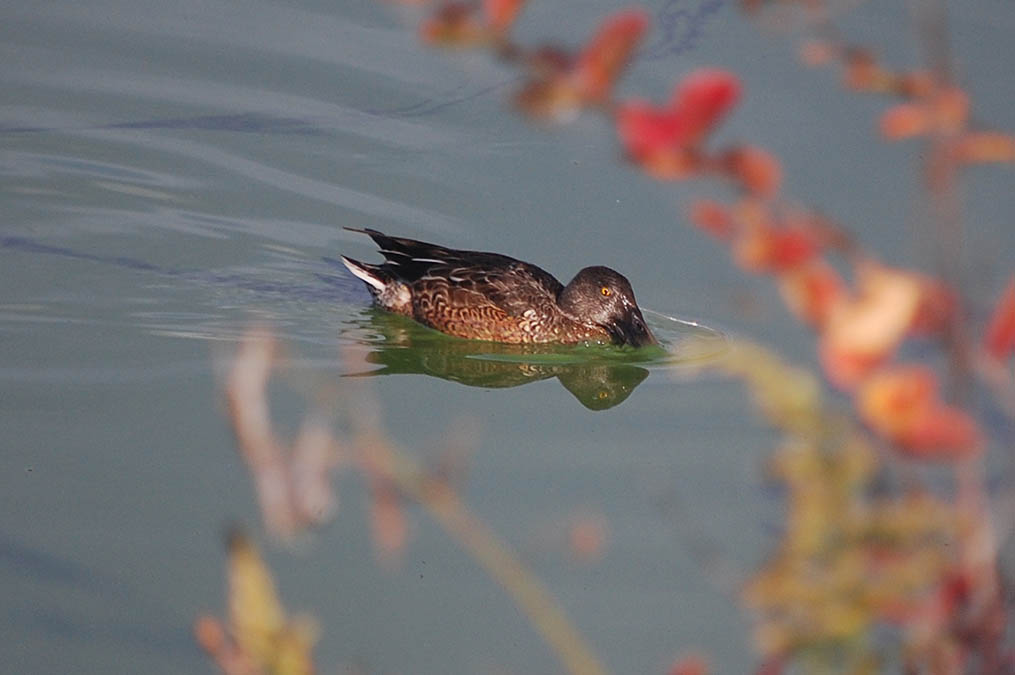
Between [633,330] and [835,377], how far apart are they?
627cm

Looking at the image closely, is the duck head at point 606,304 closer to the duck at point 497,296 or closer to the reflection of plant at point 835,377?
the duck at point 497,296

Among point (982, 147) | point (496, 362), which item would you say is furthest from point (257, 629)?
point (496, 362)

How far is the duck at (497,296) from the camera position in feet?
26.2

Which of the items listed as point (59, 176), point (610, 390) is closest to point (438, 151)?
point (59, 176)

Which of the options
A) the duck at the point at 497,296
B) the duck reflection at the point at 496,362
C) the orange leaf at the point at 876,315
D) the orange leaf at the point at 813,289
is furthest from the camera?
the duck at the point at 497,296

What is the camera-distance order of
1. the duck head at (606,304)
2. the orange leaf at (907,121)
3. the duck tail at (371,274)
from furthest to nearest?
Answer: 1. the duck tail at (371,274)
2. the duck head at (606,304)
3. the orange leaf at (907,121)

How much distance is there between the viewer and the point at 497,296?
8023 millimetres

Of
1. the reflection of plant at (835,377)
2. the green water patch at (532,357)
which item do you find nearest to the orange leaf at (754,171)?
the reflection of plant at (835,377)

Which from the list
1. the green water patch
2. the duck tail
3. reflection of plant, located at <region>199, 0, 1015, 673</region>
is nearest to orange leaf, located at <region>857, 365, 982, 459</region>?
reflection of plant, located at <region>199, 0, 1015, 673</region>

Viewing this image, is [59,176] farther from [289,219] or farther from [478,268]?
[478,268]

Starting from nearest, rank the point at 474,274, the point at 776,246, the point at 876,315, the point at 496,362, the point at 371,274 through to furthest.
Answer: the point at 876,315
the point at 776,246
the point at 496,362
the point at 474,274
the point at 371,274

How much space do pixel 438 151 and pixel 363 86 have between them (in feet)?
3.31

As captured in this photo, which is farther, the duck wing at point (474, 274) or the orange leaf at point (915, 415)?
the duck wing at point (474, 274)

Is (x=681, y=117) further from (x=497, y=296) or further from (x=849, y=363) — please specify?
(x=497, y=296)
